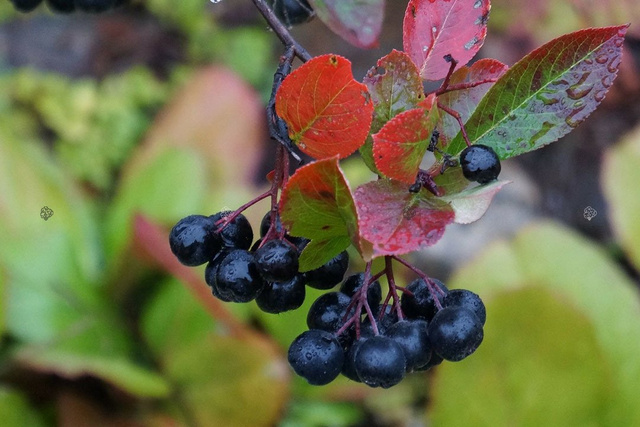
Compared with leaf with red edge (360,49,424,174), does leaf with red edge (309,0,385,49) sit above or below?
above

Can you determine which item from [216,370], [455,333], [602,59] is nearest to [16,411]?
[216,370]

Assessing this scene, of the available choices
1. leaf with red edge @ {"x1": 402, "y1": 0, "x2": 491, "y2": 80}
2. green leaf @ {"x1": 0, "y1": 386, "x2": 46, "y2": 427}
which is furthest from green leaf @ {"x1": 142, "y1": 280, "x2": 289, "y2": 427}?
leaf with red edge @ {"x1": 402, "y1": 0, "x2": 491, "y2": 80}

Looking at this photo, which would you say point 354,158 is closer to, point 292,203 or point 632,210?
point 632,210

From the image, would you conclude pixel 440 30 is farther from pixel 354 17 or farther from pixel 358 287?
pixel 358 287

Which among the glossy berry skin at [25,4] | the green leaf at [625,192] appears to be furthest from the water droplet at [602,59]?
the green leaf at [625,192]

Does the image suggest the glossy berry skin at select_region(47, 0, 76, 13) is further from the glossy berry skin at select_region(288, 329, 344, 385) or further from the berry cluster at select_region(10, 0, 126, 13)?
the glossy berry skin at select_region(288, 329, 344, 385)
